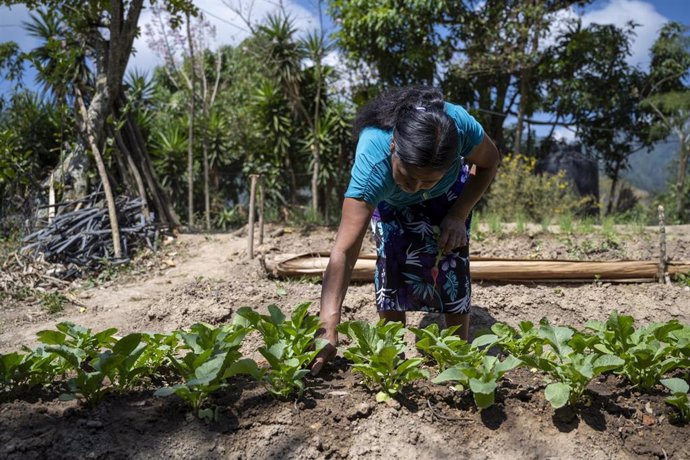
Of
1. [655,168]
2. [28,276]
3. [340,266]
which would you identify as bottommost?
[28,276]

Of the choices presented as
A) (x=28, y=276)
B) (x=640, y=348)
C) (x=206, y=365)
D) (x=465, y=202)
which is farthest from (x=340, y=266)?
(x=28, y=276)

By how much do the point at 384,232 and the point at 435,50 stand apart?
26.6 feet

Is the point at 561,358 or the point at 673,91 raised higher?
the point at 673,91

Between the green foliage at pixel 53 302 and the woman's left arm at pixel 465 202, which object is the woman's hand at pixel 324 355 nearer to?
the woman's left arm at pixel 465 202

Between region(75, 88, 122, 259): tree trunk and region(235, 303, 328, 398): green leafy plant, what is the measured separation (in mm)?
4082

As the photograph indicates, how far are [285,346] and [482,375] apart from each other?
60cm

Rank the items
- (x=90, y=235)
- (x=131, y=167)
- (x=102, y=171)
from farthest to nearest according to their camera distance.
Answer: (x=131, y=167) → (x=102, y=171) → (x=90, y=235)

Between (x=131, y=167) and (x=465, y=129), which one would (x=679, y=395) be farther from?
(x=131, y=167)

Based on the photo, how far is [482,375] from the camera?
1613 millimetres

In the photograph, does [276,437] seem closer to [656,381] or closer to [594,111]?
[656,381]

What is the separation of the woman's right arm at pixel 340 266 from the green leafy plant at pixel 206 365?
0.28 metres

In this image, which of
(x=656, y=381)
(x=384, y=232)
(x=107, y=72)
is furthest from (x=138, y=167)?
(x=656, y=381)

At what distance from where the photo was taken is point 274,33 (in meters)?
8.99

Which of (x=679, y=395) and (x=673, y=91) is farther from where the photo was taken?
(x=673, y=91)
